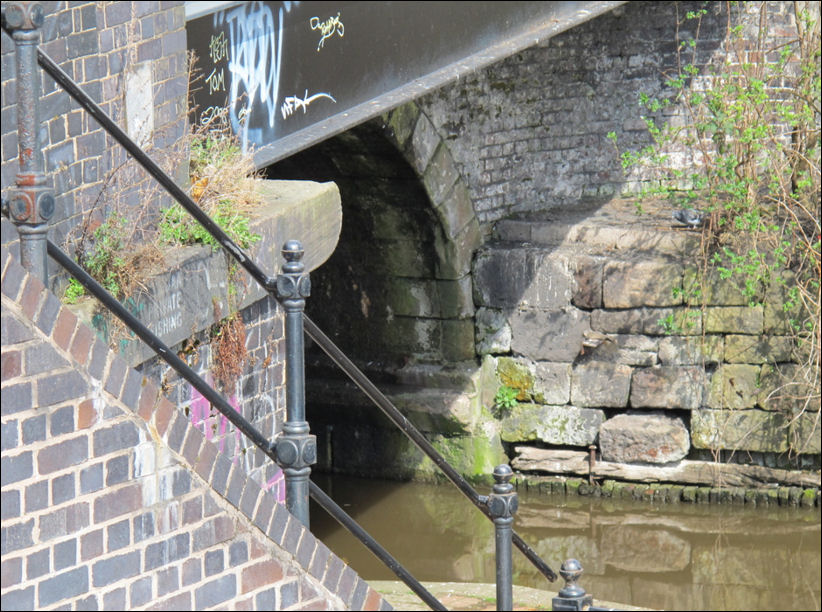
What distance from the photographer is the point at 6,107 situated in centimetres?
386

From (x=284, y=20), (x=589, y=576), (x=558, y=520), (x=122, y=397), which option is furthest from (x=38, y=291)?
(x=558, y=520)

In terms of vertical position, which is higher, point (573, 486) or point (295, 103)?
point (295, 103)

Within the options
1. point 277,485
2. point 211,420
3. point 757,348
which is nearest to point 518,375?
point 757,348

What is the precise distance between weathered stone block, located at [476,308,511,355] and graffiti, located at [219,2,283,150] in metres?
5.37

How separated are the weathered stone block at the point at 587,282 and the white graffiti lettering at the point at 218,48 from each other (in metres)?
5.65

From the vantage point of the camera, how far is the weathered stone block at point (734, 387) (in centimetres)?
1070

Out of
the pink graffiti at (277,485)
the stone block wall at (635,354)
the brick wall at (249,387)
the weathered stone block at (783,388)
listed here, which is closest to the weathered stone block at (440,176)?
the stone block wall at (635,354)

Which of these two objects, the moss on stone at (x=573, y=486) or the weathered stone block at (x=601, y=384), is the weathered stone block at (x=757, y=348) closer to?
the weathered stone block at (x=601, y=384)

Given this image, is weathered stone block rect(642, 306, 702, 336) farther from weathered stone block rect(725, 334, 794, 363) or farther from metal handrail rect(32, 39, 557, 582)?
metal handrail rect(32, 39, 557, 582)

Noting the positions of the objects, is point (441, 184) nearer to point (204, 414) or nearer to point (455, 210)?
point (455, 210)

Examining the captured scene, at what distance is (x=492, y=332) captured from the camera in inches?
439

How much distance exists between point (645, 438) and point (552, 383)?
94 centimetres

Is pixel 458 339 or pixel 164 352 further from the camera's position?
pixel 458 339

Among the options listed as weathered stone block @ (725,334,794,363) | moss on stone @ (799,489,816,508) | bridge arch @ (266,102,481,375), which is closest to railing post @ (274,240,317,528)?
bridge arch @ (266,102,481,375)
